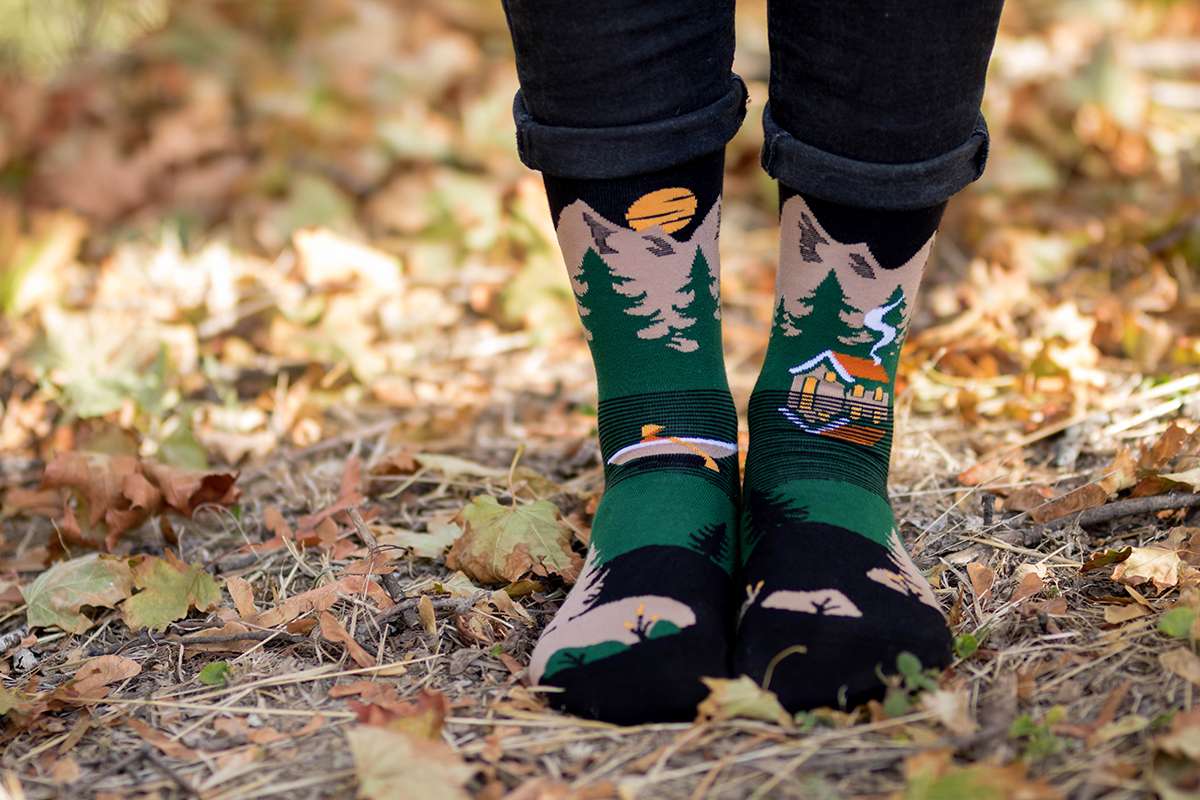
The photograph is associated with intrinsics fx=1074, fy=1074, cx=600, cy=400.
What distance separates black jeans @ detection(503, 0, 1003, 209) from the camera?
766 mm

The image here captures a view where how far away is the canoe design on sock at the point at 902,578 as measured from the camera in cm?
82

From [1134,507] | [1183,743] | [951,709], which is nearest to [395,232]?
[1134,507]

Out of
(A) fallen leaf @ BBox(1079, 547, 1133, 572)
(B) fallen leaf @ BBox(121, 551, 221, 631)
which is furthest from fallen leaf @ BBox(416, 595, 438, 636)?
(A) fallen leaf @ BBox(1079, 547, 1133, 572)

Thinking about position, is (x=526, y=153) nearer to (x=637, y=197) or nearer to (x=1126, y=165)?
(x=637, y=197)

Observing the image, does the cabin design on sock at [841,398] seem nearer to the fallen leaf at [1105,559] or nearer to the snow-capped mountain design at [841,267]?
the snow-capped mountain design at [841,267]

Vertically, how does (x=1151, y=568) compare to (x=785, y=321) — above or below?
below

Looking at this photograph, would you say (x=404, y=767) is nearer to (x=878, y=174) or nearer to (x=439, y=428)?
(x=878, y=174)

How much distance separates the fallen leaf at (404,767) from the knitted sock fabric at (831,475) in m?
0.22

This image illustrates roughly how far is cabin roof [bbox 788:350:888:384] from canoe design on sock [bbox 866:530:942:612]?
0.49 ft

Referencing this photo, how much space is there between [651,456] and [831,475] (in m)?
0.16

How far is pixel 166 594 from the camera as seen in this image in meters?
1.00

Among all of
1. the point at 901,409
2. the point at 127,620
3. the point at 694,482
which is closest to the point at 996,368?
the point at 901,409

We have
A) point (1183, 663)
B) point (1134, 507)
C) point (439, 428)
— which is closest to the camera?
point (1183, 663)

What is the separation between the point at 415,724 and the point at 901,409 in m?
0.80
